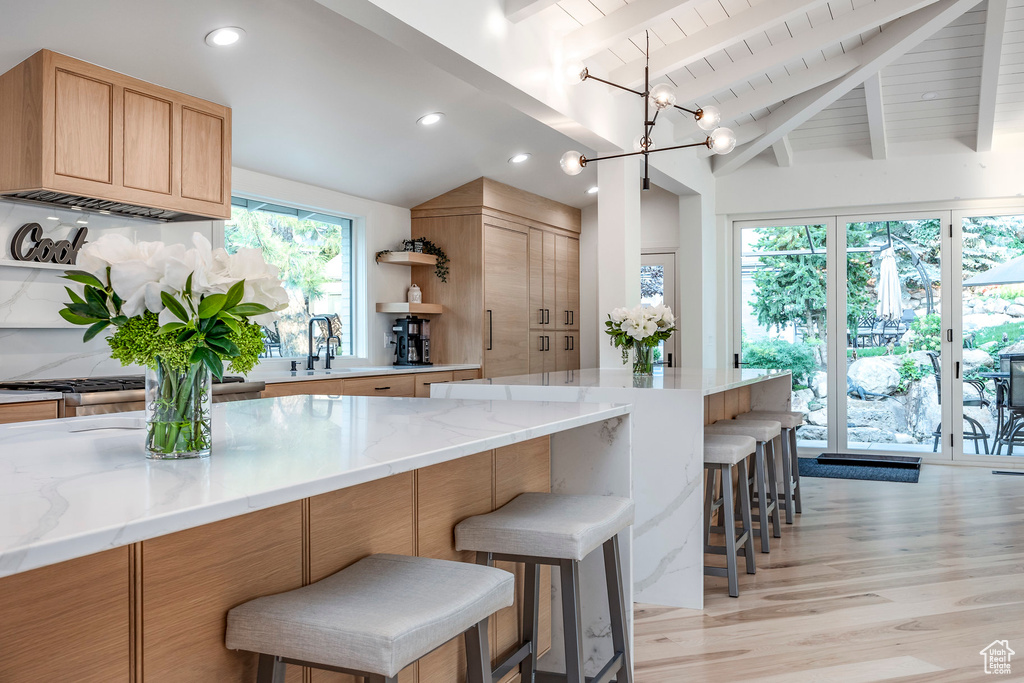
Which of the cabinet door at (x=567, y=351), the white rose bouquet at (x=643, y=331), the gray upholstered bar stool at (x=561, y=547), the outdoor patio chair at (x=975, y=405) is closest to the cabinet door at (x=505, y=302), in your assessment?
the cabinet door at (x=567, y=351)

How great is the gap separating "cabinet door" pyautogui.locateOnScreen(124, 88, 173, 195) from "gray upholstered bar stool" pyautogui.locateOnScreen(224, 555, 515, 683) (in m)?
2.72

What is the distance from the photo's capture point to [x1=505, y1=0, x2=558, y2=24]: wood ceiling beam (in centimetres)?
336

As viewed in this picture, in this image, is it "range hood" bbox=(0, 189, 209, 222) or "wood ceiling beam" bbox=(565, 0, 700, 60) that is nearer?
"range hood" bbox=(0, 189, 209, 222)

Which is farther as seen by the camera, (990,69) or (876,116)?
(876,116)

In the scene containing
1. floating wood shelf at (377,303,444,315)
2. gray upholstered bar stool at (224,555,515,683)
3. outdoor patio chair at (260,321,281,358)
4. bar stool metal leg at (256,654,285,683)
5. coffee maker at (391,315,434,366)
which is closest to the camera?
gray upholstered bar stool at (224,555,515,683)

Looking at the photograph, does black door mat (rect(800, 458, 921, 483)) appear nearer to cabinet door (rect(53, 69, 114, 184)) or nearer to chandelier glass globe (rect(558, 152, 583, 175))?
chandelier glass globe (rect(558, 152, 583, 175))

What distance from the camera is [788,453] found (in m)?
4.52

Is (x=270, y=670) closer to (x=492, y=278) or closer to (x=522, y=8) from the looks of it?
(x=522, y=8)

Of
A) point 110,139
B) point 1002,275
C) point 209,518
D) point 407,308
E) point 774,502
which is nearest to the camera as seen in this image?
point 209,518

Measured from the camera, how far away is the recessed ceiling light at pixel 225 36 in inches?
130

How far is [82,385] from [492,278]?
3241 millimetres

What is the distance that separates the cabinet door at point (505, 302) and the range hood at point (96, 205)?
98.3 inches

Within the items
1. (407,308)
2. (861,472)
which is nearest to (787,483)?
(861,472)

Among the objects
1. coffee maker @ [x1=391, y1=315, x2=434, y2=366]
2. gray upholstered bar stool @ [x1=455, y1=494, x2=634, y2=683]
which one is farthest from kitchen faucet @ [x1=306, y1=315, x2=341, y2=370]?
gray upholstered bar stool @ [x1=455, y1=494, x2=634, y2=683]
